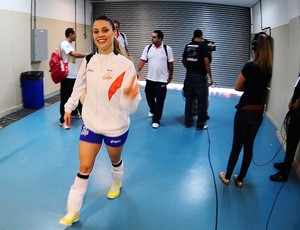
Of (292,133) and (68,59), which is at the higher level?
(68,59)

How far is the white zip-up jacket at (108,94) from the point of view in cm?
207

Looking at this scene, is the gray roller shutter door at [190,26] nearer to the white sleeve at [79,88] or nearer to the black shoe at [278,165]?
the black shoe at [278,165]

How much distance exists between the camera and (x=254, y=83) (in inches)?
99.7

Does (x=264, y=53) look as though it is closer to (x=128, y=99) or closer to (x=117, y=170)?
(x=128, y=99)

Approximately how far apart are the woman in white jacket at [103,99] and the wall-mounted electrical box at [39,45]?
420 centimetres

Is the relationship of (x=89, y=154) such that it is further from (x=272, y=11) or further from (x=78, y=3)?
(x=78, y=3)

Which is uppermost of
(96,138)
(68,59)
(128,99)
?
(68,59)

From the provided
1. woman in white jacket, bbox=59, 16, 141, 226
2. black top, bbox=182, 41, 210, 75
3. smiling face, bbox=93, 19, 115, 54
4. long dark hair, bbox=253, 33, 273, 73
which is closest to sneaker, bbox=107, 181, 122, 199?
woman in white jacket, bbox=59, 16, 141, 226

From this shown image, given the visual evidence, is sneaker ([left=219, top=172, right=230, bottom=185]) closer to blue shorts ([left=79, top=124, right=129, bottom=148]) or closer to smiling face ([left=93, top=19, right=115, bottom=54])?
blue shorts ([left=79, top=124, right=129, bottom=148])

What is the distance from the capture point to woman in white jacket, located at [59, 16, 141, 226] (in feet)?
6.78

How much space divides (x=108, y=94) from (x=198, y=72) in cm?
272

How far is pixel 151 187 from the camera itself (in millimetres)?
2855

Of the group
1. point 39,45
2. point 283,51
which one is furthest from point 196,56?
point 39,45

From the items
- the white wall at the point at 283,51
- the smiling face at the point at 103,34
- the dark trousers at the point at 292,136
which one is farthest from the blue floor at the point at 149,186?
the smiling face at the point at 103,34
